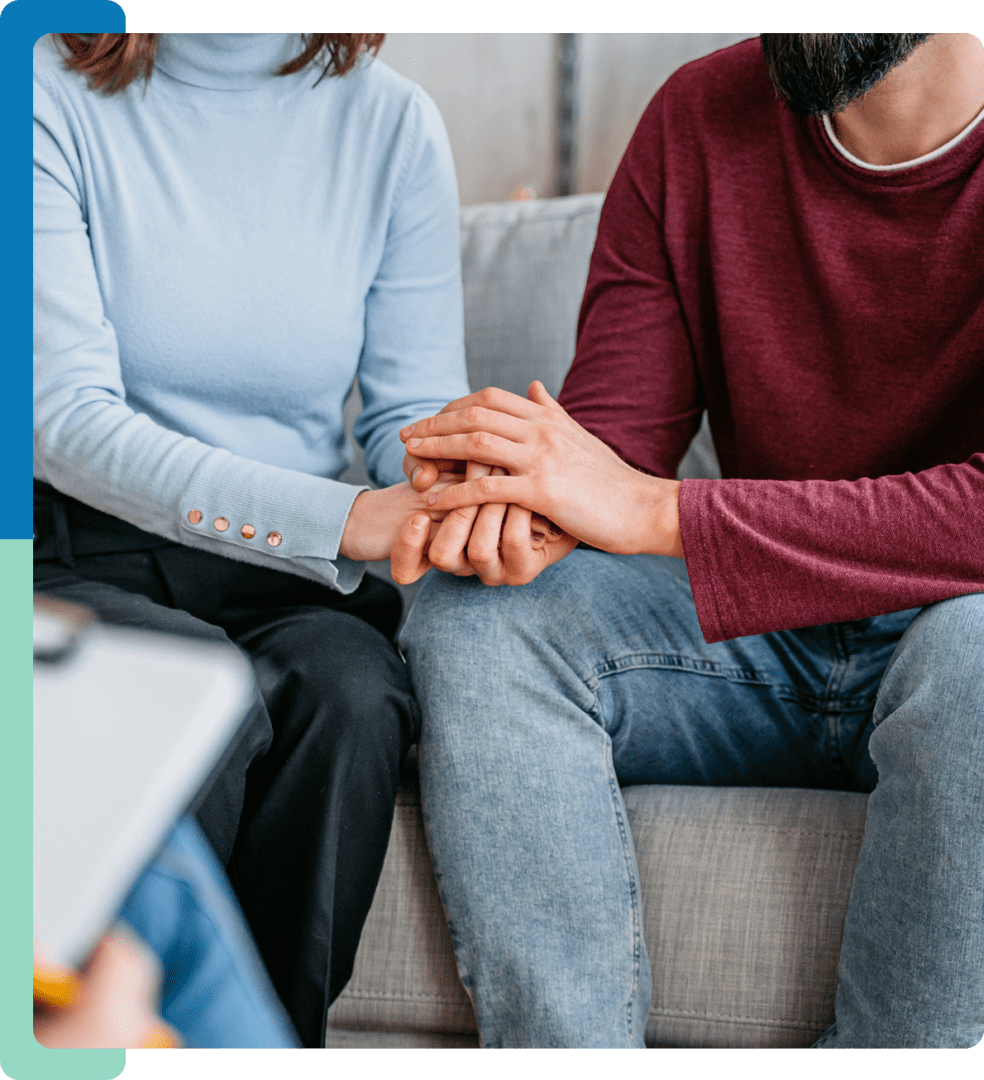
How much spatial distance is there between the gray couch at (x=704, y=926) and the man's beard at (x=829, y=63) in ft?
1.79

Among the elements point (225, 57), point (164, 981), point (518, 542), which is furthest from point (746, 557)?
point (225, 57)

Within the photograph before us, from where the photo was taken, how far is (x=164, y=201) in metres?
0.81

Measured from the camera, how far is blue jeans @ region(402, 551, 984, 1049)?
0.63 m

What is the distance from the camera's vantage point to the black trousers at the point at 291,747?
683 mm

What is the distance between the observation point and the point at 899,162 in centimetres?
80

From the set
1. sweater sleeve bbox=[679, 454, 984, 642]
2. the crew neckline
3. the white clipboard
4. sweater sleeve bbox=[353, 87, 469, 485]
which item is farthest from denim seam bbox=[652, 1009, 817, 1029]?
the crew neckline

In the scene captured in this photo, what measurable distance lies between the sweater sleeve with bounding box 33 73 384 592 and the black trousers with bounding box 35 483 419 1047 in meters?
0.04

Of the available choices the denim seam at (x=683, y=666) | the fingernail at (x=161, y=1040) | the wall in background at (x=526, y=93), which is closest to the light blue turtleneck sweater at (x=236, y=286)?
the denim seam at (x=683, y=666)

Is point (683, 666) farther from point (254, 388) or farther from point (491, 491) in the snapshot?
point (254, 388)

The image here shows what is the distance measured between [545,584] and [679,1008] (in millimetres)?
336

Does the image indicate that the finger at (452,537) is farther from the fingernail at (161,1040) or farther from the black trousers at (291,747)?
the fingernail at (161,1040)

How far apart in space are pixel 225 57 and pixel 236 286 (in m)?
0.19

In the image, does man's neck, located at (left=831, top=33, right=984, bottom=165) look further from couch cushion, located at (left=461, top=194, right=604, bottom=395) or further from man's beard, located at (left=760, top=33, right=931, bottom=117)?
couch cushion, located at (left=461, top=194, right=604, bottom=395)

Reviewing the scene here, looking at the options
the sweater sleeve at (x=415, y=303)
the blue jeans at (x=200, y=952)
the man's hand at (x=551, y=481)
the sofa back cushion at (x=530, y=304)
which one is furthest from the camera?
the sofa back cushion at (x=530, y=304)
